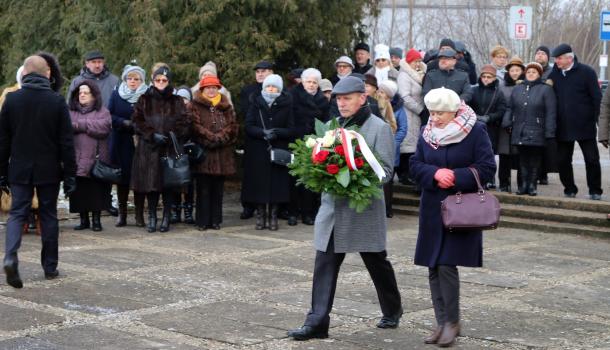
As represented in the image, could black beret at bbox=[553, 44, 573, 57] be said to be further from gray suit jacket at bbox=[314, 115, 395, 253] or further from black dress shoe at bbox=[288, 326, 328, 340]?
black dress shoe at bbox=[288, 326, 328, 340]

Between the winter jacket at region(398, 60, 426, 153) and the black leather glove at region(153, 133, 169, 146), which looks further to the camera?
the winter jacket at region(398, 60, 426, 153)

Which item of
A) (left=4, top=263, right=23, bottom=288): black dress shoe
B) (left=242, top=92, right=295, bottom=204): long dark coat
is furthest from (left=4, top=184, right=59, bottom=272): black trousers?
(left=242, top=92, right=295, bottom=204): long dark coat

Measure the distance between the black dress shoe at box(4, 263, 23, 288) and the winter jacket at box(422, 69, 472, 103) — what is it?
714cm

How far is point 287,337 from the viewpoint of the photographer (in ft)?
26.3

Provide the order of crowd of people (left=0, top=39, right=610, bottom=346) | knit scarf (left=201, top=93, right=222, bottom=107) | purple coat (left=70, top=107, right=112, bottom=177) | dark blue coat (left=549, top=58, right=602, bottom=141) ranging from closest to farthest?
crowd of people (left=0, top=39, right=610, bottom=346) < purple coat (left=70, top=107, right=112, bottom=177) < knit scarf (left=201, top=93, right=222, bottom=107) < dark blue coat (left=549, top=58, right=602, bottom=141)

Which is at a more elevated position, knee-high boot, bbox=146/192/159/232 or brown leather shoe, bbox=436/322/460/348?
knee-high boot, bbox=146/192/159/232

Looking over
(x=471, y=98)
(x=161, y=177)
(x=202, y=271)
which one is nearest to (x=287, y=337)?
(x=202, y=271)

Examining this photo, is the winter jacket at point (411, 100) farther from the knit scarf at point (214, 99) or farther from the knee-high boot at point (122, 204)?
the knee-high boot at point (122, 204)

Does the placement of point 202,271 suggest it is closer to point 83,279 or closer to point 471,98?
point 83,279

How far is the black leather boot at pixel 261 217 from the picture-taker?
13773 millimetres

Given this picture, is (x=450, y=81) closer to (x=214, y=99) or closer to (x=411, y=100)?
(x=411, y=100)

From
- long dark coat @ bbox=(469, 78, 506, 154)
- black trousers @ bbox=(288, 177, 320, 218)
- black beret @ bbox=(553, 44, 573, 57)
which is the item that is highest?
black beret @ bbox=(553, 44, 573, 57)

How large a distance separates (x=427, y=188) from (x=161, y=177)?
Result: 229 inches

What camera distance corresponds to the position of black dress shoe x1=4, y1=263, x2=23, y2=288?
9.50 meters
